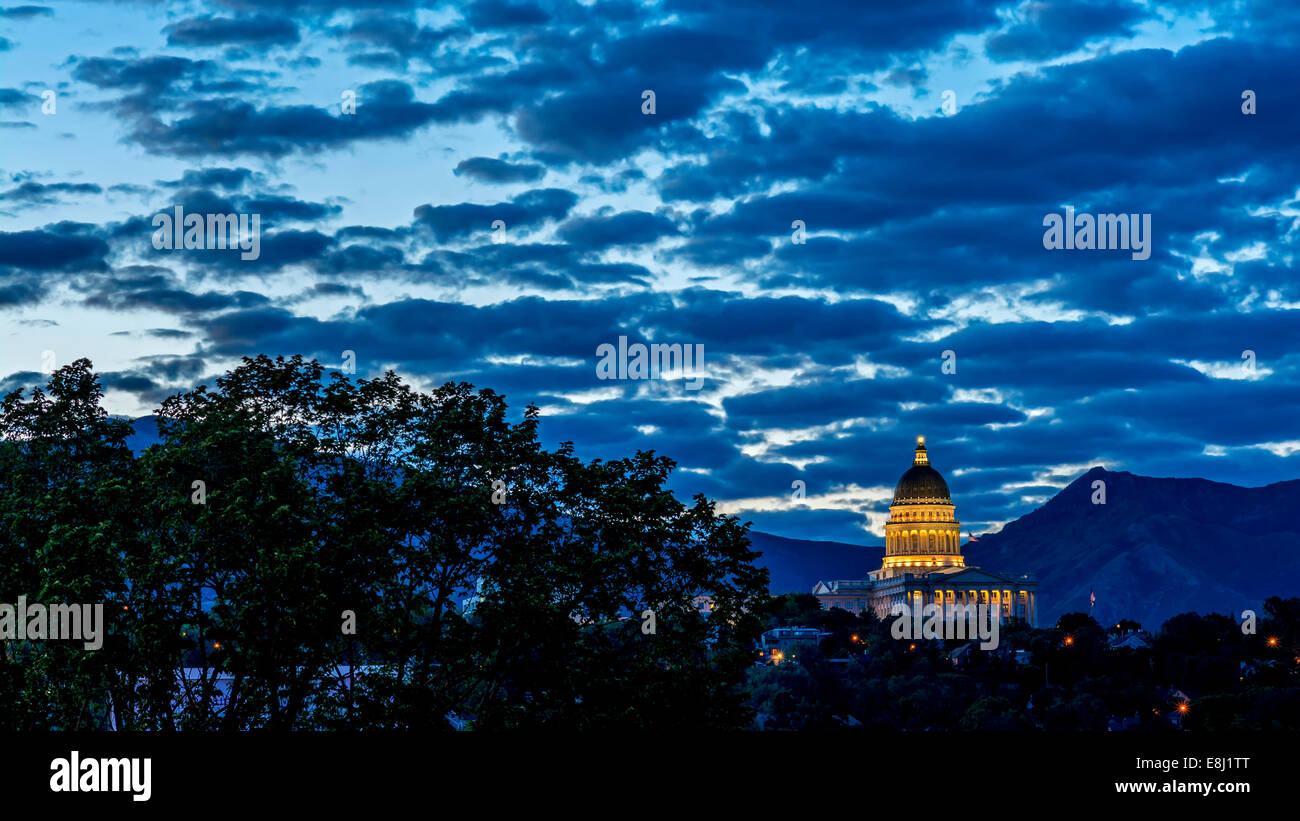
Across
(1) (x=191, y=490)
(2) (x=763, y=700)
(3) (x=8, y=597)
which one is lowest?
(2) (x=763, y=700)

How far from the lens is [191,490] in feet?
177
